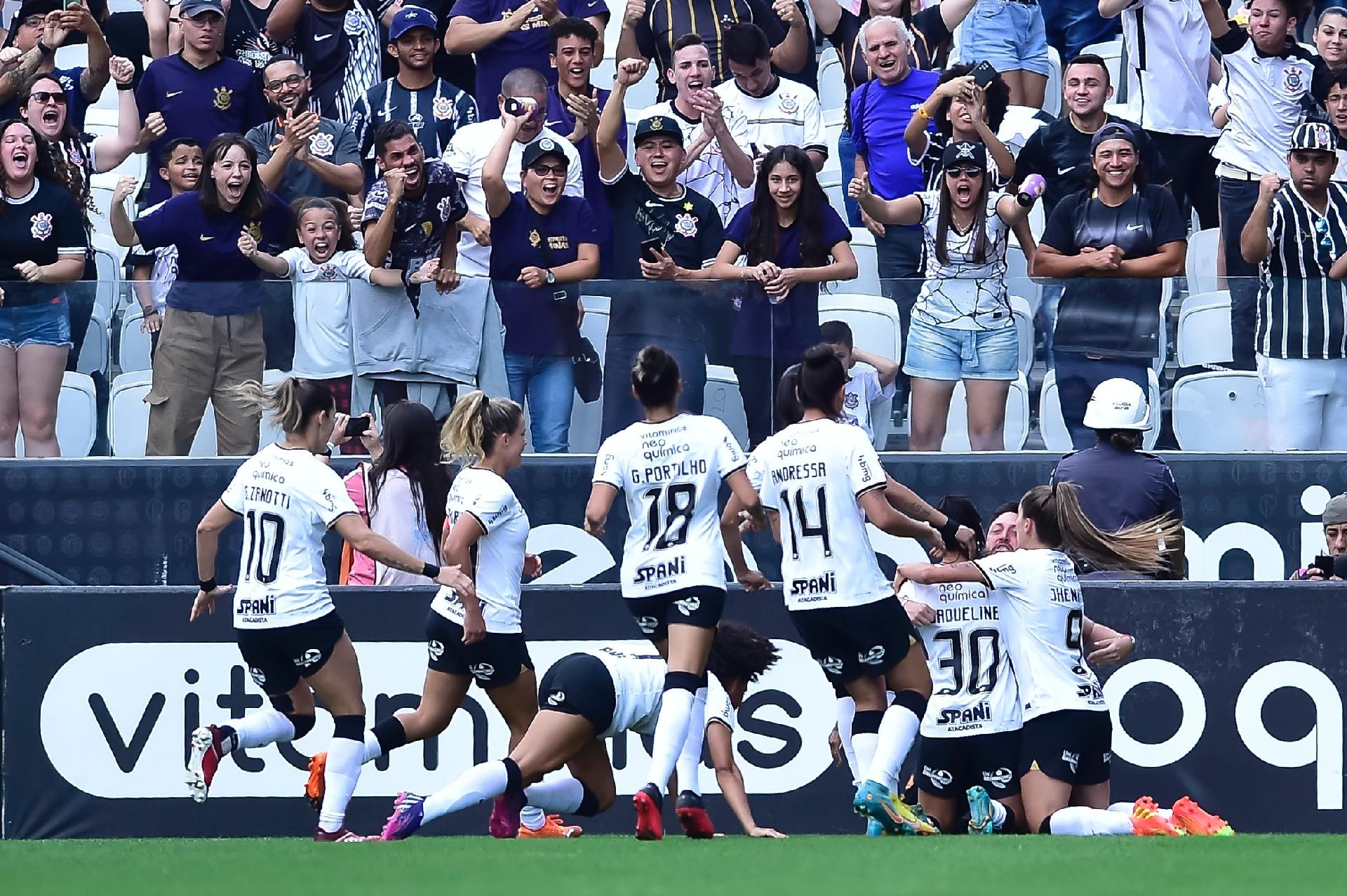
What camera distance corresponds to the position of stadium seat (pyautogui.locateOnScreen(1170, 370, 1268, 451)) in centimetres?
999

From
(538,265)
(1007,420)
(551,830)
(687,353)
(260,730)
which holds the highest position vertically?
(538,265)

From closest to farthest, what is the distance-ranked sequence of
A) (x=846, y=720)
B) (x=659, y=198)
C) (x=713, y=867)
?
(x=713, y=867), (x=846, y=720), (x=659, y=198)

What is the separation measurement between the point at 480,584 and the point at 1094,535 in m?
2.59

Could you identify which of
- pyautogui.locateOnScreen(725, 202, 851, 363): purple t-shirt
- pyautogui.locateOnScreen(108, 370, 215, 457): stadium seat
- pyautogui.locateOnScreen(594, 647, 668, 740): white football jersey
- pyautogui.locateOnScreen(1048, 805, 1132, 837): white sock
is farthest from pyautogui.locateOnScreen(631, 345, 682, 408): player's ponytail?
pyautogui.locateOnScreen(108, 370, 215, 457): stadium seat

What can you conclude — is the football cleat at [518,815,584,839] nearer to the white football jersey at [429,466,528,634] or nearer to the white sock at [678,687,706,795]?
the white sock at [678,687,706,795]

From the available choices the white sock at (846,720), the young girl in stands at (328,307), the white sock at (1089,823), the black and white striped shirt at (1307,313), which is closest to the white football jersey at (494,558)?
the white sock at (846,720)

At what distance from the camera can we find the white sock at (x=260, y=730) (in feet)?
28.2

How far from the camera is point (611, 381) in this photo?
10.1m

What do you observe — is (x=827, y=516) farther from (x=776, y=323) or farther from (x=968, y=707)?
(x=776, y=323)

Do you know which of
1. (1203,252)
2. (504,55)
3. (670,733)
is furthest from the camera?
(504,55)

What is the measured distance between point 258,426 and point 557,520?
166cm

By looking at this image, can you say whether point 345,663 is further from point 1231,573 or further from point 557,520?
point 1231,573

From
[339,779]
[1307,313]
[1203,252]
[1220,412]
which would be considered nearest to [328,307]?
[339,779]

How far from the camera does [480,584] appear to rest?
27.3 feet
